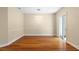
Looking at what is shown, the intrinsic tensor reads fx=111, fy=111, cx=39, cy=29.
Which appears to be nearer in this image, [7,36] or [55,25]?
[7,36]

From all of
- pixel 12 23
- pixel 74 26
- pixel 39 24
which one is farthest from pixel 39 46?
pixel 39 24

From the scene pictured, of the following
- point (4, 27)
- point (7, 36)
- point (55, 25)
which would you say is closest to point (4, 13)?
point (4, 27)

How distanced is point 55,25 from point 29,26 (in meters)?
2.17

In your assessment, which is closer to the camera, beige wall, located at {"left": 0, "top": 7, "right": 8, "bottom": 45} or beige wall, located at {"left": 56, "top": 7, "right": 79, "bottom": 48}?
beige wall, located at {"left": 56, "top": 7, "right": 79, "bottom": 48}

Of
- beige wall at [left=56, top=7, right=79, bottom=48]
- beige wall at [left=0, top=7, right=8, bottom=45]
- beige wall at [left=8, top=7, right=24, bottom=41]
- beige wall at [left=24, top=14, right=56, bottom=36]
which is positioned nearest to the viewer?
beige wall at [left=56, top=7, right=79, bottom=48]

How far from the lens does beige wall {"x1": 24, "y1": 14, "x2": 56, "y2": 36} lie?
363 inches

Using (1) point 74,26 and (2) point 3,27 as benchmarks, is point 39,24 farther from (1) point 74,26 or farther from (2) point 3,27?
(1) point 74,26

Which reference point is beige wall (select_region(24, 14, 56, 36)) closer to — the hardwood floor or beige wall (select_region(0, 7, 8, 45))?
the hardwood floor

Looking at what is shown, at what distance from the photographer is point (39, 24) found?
9305 mm

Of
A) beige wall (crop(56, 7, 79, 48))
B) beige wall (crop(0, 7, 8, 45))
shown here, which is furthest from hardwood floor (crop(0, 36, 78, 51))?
beige wall (crop(0, 7, 8, 45))

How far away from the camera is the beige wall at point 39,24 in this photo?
922 centimetres
